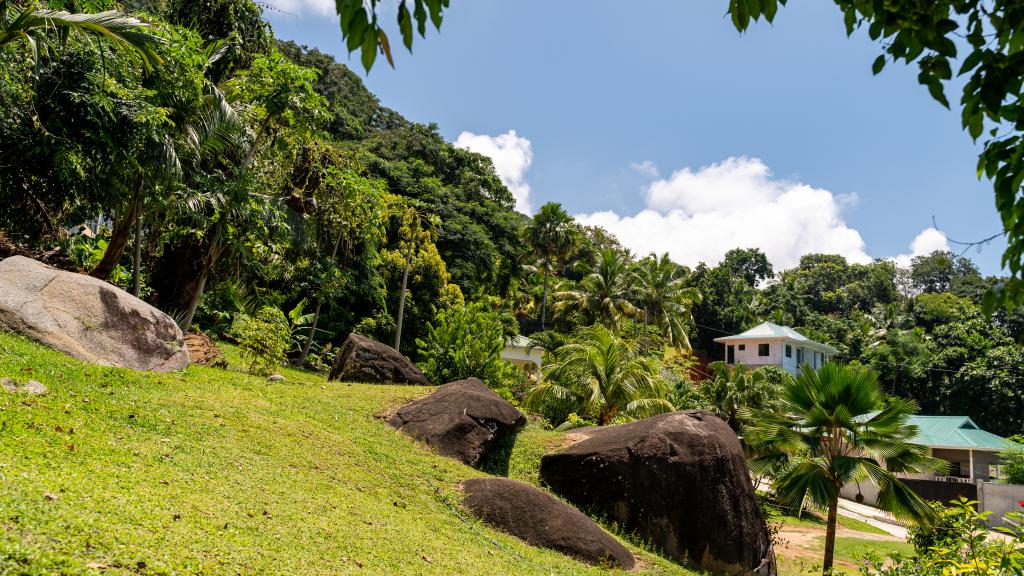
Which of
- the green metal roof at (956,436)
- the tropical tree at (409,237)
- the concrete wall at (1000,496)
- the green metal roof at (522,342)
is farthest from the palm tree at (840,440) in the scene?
the green metal roof at (522,342)

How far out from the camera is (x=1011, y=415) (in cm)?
3981

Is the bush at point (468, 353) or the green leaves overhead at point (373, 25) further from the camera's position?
the bush at point (468, 353)

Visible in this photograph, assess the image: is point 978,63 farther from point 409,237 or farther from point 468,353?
point 409,237

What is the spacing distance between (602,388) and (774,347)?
31058 mm

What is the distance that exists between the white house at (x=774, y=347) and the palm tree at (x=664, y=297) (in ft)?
16.2

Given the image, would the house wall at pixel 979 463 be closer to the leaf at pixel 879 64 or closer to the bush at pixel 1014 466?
the bush at pixel 1014 466

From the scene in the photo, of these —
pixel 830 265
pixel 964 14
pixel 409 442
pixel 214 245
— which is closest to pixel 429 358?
pixel 214 245

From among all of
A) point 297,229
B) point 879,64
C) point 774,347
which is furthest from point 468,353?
point 774,347

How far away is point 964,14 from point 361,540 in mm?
6340

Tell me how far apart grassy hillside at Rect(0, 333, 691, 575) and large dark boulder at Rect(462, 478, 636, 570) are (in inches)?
13.0

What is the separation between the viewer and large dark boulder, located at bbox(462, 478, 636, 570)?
930 centimetres

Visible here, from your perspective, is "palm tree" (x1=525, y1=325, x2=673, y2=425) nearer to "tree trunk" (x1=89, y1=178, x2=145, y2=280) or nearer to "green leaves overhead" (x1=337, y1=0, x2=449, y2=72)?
"tree trunk" (x1=89, y1=178, x2=145, y2=280)

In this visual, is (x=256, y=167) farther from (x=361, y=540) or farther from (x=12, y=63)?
(x=361, y=540)

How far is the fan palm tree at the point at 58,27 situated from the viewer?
8.81 metres
